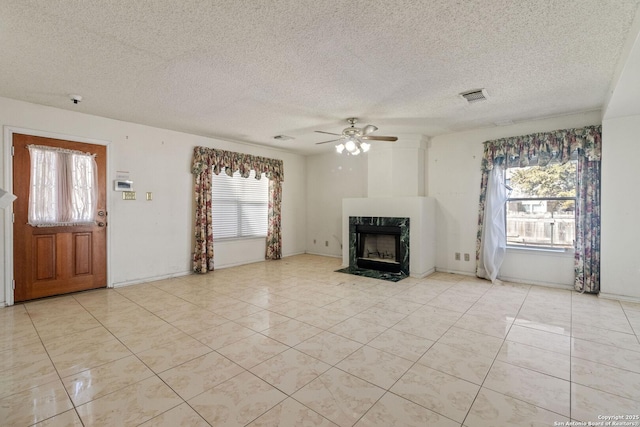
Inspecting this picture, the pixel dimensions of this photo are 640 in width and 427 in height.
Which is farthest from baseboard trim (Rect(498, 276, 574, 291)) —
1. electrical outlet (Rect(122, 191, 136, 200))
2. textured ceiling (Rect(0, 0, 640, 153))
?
electrical outlet (Rect(122, 191, 136, 200))

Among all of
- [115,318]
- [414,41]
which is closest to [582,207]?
[414,41]

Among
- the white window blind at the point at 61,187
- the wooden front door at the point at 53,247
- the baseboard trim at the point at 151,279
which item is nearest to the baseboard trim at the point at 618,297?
the baseboard trim at the point at 151,279

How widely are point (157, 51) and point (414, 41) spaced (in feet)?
6.84

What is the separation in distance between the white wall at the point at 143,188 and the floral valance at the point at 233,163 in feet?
0.55

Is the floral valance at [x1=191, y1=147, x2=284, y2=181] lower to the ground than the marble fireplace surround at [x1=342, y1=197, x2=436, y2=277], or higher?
higher

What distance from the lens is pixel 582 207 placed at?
401 cm

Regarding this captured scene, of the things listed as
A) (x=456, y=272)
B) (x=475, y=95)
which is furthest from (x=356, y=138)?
(x=456, y=272)

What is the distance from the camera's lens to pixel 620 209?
146 inches

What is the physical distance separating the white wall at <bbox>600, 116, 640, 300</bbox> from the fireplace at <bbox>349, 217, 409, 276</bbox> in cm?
249

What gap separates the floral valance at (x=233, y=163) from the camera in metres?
5.18

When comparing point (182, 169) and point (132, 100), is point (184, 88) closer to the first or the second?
point (132, 100)

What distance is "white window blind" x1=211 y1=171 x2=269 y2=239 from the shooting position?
5.68m

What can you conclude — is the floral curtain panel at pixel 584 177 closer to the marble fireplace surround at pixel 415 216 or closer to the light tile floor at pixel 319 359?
the light tile floor at pixel 319 359

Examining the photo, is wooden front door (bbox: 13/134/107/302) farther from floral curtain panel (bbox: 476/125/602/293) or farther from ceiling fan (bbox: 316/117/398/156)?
floral curtain panel (bbox: 476/125/602/293)
